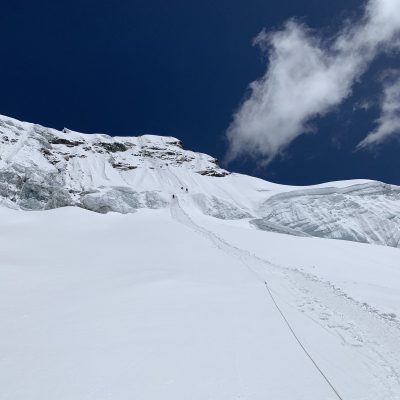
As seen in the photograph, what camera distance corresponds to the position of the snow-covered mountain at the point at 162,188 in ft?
183

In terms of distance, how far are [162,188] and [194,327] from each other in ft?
271

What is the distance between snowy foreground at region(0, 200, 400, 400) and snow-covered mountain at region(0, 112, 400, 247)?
31550 mm

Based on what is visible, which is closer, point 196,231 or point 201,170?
point 196,231

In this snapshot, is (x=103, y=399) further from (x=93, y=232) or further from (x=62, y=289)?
(x=93, y=232)

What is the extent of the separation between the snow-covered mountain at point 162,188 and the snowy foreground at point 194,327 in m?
31.5

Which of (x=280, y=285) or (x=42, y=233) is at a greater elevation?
(x=42, y=233)

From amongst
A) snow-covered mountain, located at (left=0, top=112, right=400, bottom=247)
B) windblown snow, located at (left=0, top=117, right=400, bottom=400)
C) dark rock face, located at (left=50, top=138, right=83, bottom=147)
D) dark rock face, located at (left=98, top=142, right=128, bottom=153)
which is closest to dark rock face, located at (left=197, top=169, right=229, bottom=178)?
snow-covered mountain, located at (left=0, top=112, right=400, bottom=247)

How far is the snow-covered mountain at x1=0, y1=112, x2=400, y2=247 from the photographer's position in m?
55.8

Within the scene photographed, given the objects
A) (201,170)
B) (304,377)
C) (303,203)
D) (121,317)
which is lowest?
(304,377)

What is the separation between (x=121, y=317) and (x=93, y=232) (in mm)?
20799

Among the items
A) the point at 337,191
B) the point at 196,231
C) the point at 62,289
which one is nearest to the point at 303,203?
the point at 337,191

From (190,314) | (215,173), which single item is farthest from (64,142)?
(190,314)

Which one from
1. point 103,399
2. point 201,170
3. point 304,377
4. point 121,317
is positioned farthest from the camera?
point 201,170

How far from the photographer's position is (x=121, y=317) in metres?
8.94
